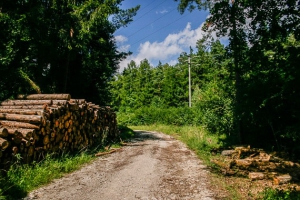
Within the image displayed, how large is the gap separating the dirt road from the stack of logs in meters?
1.33

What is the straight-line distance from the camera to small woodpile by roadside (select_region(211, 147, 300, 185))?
20.4 ft

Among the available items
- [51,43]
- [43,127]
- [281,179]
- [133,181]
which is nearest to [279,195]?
[281,179]

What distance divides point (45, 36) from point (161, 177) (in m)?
9.36

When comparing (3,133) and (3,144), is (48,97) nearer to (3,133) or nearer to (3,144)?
(3,133)

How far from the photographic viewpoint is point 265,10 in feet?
26.2

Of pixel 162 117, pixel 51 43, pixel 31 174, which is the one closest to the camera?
pixel 31 174

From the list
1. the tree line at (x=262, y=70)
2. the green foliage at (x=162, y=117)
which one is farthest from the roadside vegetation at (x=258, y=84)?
the green foliage at (x=162, y=117)

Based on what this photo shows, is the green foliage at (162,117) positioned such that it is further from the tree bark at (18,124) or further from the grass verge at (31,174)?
the tree bark at (18,124)

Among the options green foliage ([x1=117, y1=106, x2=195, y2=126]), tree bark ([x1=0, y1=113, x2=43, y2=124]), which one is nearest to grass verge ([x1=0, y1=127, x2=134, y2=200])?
tree bark ([x1=0, y1=113, x2=43, y2=124])

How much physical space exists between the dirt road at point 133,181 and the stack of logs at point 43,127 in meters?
1.33

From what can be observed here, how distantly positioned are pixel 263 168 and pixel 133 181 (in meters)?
4.25

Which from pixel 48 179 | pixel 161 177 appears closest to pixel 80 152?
pixel 48 179

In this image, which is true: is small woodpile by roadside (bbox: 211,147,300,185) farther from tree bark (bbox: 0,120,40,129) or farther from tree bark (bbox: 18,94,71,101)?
tree bark (bbox: 18,94,71,101)

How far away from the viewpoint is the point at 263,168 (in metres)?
7.48
